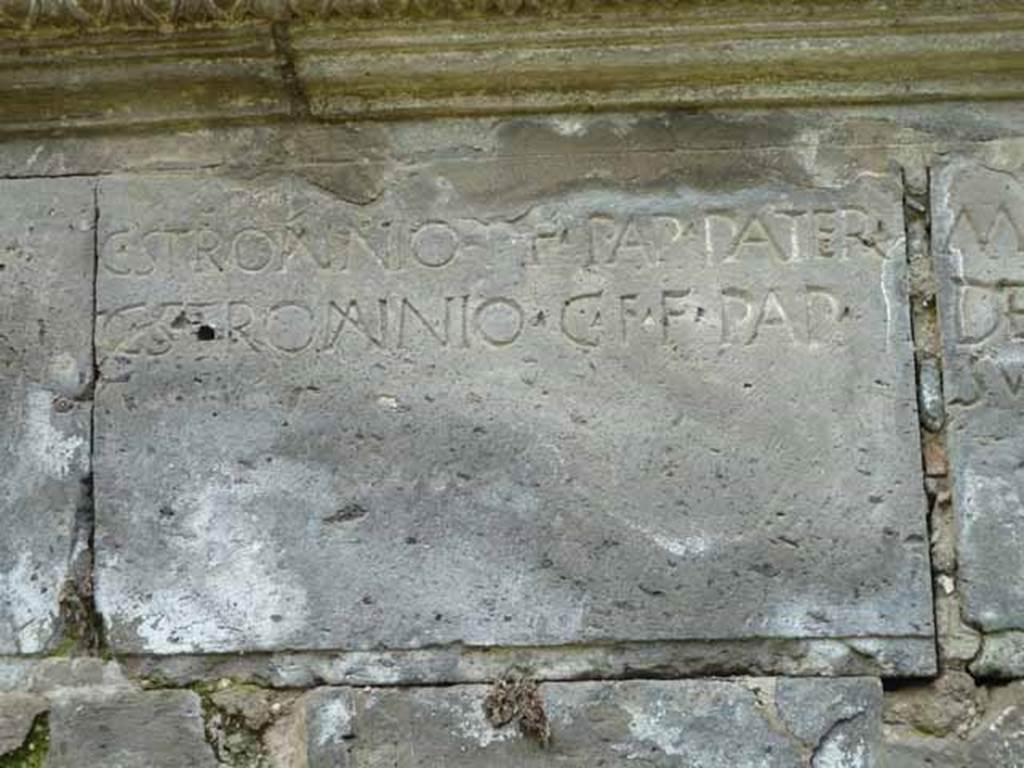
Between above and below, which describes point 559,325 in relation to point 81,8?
below

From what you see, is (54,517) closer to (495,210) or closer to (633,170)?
(495,210)

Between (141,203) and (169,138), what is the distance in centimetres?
14

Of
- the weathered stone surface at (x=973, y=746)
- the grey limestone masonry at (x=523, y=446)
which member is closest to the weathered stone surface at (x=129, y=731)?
the grey limestone masonry at (x=523, y=446)

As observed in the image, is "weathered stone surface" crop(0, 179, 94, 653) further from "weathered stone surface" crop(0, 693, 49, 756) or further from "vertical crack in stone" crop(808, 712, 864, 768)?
"vertical crack in stone" crop(808, 712, 864, 768)

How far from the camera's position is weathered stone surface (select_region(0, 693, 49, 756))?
2779mm

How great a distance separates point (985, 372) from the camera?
9.22ft

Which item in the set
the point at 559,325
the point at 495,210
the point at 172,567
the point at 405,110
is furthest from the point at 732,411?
the point at 172,567

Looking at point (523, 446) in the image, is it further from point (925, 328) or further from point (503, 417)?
point (925, 328)

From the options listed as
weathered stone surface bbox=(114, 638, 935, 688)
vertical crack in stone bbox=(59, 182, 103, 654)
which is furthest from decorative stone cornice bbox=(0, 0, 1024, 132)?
weathered stone surface bbox=(114, 638, 935, 688)

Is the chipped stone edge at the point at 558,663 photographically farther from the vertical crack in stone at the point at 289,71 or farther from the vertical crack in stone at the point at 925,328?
the vertical crack in stone at the point at 289,71

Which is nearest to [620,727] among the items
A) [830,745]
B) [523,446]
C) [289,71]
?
[830,745]

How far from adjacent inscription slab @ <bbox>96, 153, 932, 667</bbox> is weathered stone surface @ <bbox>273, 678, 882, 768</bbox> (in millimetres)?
100

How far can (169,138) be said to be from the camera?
300cm

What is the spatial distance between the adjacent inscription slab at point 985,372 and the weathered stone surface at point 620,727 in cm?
30
